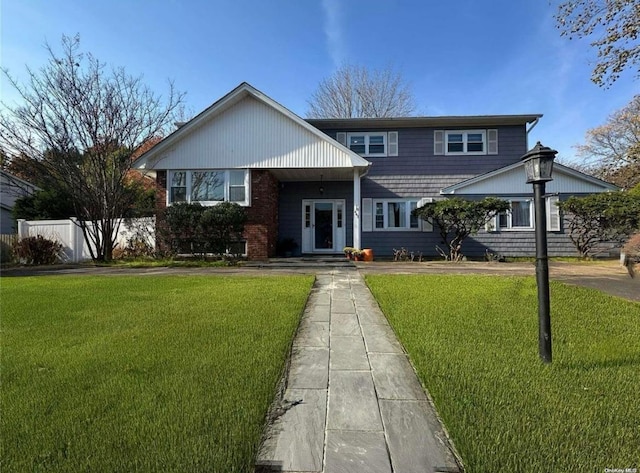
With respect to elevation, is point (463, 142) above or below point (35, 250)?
above

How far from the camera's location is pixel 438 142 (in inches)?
564

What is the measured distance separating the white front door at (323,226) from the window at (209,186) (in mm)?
3158

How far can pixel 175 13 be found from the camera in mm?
9461

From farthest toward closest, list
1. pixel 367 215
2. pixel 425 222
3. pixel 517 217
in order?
1. pixel 367 215
2. pixel 425 222
3. pixel 517 217

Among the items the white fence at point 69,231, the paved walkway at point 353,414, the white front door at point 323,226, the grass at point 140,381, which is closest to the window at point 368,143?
the white front door at point 323,226

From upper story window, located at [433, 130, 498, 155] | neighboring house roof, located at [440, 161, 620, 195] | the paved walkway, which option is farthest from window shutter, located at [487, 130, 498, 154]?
the paved walkway

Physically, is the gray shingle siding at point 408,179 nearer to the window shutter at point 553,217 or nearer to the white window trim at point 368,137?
the white window trim at point 368,137

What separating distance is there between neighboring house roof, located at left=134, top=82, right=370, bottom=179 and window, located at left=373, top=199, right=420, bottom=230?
9.28ft

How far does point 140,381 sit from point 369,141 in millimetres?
13475

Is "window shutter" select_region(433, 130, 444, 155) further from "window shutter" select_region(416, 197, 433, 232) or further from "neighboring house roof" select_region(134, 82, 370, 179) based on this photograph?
"neighboring house roof" select_region(134, 82, 370, 179)

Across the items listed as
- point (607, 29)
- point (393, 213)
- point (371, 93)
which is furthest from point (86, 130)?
point (371, 93)

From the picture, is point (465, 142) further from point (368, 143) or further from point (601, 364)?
point (601, 364)

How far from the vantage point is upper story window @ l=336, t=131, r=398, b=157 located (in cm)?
1445

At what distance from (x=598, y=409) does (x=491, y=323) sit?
1906 millimetres
